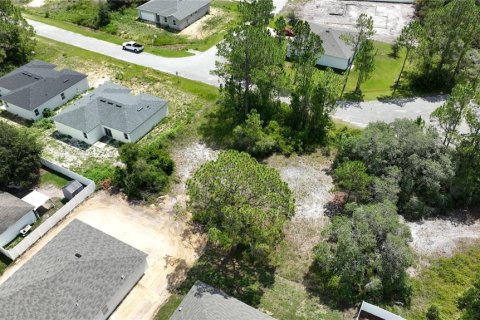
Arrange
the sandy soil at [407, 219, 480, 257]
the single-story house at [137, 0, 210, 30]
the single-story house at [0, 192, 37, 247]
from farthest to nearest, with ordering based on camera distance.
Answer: the single-story house at [137, 0, 210, 30], the single-story house at [0, 192, 37, 247], the sandy soil at [407, 219, 480, 257]

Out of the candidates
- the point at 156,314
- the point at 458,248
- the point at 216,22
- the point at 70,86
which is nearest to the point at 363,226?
the point at 458,248

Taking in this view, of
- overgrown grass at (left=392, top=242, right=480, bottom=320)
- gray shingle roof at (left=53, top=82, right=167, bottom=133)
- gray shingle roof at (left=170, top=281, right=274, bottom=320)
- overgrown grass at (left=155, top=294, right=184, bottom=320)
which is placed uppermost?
gray shingle roof at (left=53, top=82, right=167, bottom=133)

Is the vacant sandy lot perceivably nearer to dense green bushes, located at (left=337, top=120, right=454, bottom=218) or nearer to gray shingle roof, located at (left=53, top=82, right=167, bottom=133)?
gray shingle roof, located at (left=53, top=82, right=167, bottom=133)

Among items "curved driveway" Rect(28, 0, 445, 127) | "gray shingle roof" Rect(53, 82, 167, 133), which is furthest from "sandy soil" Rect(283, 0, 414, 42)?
"gray shingle roof" Rect(53, 82, 167, 133)

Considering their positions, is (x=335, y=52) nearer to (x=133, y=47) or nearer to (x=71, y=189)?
(x=133, y=47)

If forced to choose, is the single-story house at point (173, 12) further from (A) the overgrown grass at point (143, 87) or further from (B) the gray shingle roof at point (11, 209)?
(B) the gray shingle roof at point (11, 209)
